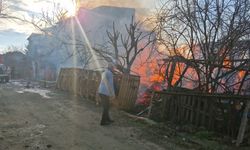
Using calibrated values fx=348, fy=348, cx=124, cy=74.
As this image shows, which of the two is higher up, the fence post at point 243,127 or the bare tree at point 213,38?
the bare tree at point 213,38

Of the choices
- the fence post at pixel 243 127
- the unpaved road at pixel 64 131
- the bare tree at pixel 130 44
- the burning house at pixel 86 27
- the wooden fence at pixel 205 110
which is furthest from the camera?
the burning house at pixel 86 27

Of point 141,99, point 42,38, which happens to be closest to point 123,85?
point 141,99

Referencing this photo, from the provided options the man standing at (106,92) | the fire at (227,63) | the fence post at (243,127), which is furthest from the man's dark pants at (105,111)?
the fire at (227,63)

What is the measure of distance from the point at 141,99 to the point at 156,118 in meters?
3.91

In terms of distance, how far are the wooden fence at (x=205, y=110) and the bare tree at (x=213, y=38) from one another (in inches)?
44.8

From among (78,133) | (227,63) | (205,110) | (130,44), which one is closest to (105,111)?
(78,133)

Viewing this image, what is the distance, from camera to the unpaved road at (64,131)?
7.59 meters

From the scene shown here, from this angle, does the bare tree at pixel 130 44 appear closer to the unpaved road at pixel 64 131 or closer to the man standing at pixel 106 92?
the man standing at pixel 106 92

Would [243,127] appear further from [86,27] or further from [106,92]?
[86,27]

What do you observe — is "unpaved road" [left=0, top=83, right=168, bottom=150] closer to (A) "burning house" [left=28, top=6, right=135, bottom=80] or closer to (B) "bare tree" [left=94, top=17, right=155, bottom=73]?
(B) "bare tree" [left=94, top=17, right=155, bottom=73]

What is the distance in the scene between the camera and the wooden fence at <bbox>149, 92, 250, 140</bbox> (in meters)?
9.73

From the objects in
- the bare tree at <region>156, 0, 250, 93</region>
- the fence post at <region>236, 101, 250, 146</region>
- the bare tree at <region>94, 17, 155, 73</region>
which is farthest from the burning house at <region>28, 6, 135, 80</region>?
the fence post at <region>236, 101, 250, 146</region>

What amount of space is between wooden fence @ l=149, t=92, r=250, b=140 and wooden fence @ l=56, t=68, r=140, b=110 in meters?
2.51

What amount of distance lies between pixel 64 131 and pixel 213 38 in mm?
6196
